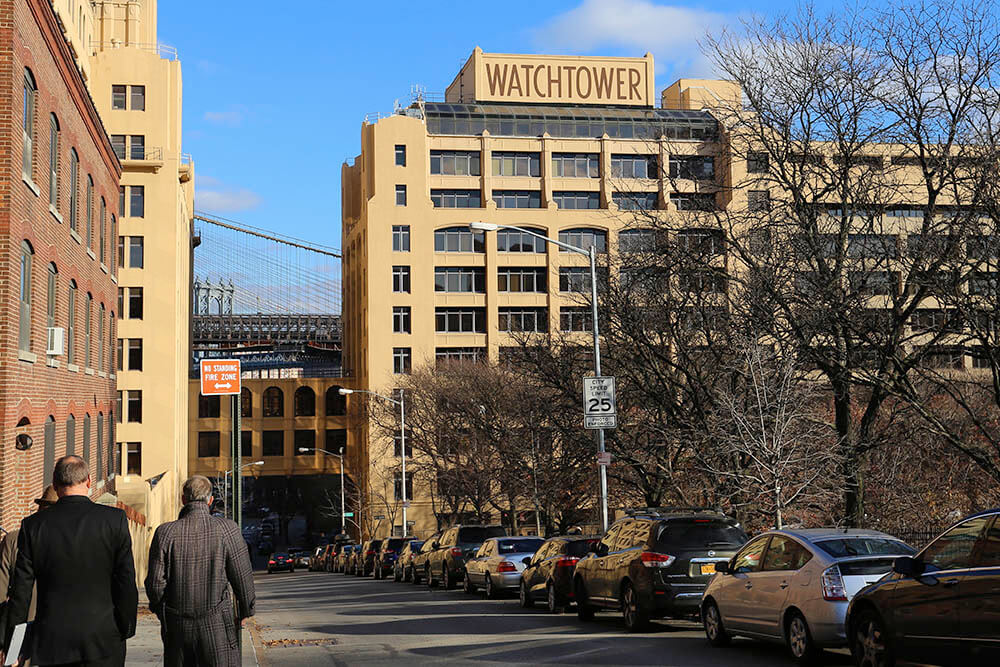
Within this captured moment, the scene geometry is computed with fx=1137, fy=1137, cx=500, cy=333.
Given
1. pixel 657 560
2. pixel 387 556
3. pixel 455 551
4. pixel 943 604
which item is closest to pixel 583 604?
pixel 657 560

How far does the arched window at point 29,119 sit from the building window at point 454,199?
67.0 meters

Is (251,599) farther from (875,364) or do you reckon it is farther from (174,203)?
(174,203)

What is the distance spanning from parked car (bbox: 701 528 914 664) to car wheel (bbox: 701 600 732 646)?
0.5 inches

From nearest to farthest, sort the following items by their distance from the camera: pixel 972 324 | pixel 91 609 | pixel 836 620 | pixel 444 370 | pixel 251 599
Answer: pixel 91 609 < pixel 251 599 < pixel 836 620 < pixel 972 324 < pixel 444 370

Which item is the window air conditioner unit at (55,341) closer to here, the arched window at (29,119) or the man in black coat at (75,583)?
the arched window at (29,119)

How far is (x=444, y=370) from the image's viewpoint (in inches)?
2448

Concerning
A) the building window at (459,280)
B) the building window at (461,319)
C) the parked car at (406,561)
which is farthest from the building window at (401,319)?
the parked car at (406,561)

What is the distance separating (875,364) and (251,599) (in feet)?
65.8

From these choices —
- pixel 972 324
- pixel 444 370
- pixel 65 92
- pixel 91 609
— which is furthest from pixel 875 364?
pixel 444 370

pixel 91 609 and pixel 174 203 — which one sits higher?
pixel 174 203

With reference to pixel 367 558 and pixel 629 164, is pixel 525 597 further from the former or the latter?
pixel 629 164

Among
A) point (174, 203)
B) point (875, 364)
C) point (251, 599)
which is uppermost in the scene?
point (174, 203)

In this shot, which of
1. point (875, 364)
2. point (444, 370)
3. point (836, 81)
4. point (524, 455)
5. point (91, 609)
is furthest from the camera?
point (444, 370)

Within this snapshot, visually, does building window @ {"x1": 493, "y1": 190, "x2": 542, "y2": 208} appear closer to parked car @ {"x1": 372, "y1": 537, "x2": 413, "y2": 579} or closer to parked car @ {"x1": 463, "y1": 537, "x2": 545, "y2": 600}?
parked car @ {"x1": 372, "y1": 537, "x2": 413, "y2": 579}
